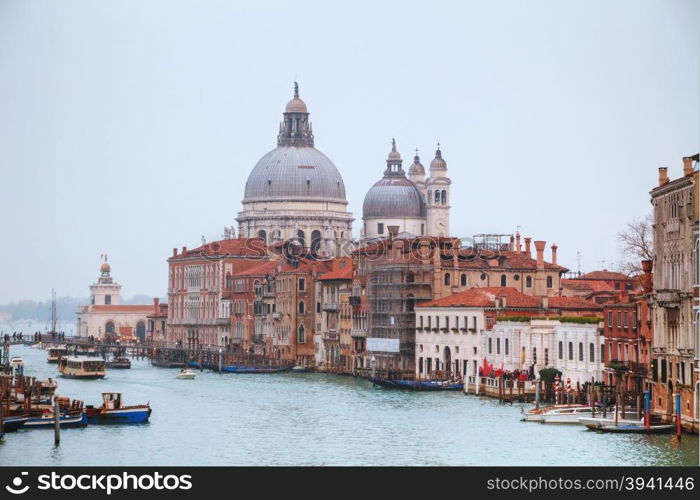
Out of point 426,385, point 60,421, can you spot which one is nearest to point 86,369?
point 426,385

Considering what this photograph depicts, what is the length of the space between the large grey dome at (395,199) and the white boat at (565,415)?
65451 millimetres

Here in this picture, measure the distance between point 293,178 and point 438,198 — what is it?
9.21 m

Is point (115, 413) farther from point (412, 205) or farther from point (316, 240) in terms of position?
point (316, 240)

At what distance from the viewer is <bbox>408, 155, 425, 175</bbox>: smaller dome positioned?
122 metres

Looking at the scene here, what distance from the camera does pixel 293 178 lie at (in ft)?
401

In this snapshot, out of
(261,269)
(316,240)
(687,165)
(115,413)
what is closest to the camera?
(687,165)

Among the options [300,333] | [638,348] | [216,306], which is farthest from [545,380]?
[216,306]

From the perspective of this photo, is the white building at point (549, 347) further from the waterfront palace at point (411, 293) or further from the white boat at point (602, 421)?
the white boat at point (602, 421)

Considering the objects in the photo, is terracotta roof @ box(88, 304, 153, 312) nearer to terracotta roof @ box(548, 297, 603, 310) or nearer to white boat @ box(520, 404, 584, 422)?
terracotta roof @ box(548, 297, 603, 310)

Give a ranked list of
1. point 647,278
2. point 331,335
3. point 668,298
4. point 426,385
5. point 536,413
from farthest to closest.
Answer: point 331,335 < point 426,385 < point 536,413 < point 647,278 < point 668,298

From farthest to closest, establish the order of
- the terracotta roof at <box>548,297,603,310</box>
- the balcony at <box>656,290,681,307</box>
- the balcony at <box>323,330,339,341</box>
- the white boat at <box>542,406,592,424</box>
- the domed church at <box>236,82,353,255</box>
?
the domed church at <box>236,82,353,255</box>
the balcony at <box>323,330,339,341</box>
the terracotta roof at <box>548,297,603,310</box>
the white boat at <box>542,406,592,424</box>
the balcony at <box>656,290,681,307</box>

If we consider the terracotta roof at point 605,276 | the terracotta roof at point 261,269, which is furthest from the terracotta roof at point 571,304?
the terracotta roof at point 261,269

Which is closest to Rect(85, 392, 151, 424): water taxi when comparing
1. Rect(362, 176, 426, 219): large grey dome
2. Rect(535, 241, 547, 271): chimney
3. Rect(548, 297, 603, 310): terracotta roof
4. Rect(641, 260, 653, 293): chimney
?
Rect(641, 260, 653, 293): chimney
